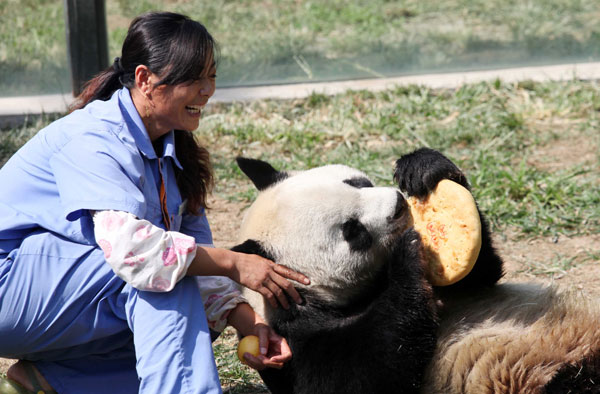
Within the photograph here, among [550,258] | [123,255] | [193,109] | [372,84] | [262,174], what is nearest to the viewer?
[123,255]

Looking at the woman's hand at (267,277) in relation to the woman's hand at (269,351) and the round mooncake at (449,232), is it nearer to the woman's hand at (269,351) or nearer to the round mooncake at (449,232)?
the woman's hand at (269,351)

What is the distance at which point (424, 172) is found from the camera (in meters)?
2.94

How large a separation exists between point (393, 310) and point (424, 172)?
0.60 meters

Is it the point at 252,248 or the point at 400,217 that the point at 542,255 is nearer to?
the point at 400,217

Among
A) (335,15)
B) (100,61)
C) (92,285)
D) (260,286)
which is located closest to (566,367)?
(260,286)

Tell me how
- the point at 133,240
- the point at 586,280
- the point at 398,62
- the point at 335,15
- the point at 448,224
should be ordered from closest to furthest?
the point at 133,240 → the point at 448,224 → the point at 586,280 → the point at 398,62 → the point at 335,15

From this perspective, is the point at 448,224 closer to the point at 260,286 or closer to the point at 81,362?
the point at 260,286

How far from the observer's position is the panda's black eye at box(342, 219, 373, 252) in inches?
108

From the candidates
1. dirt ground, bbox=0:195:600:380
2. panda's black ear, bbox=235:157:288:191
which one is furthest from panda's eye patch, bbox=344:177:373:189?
dirt ground, bbox=0:195:600:380

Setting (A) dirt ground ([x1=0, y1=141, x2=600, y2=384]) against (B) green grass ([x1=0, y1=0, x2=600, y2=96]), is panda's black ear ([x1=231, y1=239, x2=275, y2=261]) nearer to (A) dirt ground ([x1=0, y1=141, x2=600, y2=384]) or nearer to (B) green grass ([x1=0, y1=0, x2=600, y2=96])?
(A) dirt ground ([x1=0, y1=141, x2=600, y2=384])

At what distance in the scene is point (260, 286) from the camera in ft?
8.41

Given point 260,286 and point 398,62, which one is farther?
point 398,62

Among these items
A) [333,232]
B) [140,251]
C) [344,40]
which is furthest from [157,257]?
[344,40]

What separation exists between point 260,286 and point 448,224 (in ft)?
2.37
